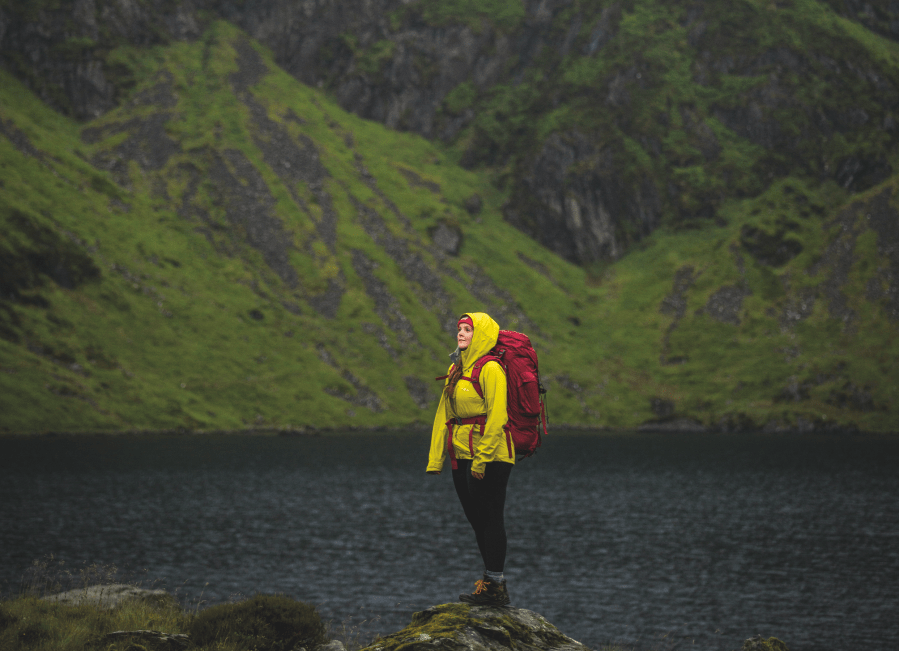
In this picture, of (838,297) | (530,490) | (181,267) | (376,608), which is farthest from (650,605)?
(838,297)

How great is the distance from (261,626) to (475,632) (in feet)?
13.6

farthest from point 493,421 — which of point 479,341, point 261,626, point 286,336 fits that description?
point 286,336

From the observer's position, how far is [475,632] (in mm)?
10531

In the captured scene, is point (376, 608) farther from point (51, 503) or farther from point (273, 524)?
point (51, 503)

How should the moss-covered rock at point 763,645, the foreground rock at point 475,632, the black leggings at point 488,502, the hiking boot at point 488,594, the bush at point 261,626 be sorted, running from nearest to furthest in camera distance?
the foreground rock at point 475,632, the black leggings at point 488,502, the hiking boot at point 488,594, the bush at point 261,626, the moss-covered rock at point 763,645

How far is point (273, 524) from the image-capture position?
58969mm

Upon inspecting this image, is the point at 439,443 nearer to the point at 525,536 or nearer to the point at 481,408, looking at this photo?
the point at 481,408

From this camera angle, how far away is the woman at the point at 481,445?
1097 centimetres

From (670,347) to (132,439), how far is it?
476 ft

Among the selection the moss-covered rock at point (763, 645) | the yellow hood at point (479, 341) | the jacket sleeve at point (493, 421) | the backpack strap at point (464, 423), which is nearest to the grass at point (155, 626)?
the backpack strap at point (464, 423)

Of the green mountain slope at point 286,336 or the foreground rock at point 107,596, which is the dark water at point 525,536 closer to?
the foreground rock at point 107,596

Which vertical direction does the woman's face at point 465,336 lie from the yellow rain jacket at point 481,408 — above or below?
above

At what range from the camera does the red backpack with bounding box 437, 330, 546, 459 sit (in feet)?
36.6

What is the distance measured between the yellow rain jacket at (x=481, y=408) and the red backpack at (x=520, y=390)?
123mm
